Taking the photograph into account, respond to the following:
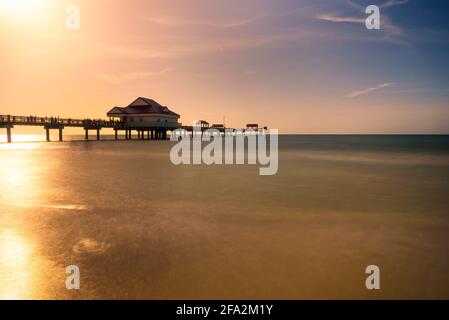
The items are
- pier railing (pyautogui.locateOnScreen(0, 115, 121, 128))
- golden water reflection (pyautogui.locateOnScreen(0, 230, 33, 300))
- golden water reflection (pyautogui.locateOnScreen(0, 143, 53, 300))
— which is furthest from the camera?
pier railing (pyautogui.locateOnScreen(0, 115, 121, 128))

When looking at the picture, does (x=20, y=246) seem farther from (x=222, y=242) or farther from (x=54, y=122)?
(x=54, y=122)

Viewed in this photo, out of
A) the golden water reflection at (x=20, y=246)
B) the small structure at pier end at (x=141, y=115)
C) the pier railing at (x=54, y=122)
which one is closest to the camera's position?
the golden water reflection at (x=20, y=246)

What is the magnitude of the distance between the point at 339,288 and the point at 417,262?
2056mm

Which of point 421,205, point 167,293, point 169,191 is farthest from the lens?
point 169,191

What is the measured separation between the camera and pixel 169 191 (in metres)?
12.9

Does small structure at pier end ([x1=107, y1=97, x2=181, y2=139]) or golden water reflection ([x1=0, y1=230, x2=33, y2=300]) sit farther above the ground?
small structure at pier end ([x1=107, y1=97, x2=181, y2=139])

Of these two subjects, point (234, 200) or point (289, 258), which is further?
point (234, 200)

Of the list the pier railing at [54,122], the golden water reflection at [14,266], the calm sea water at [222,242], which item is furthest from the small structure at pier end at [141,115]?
the golden water reflection at [14,266]

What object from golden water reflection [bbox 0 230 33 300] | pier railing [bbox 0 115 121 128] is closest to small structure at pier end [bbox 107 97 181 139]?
pier railing [bbox 0 115 121 128]

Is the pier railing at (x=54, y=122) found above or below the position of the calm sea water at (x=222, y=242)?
above

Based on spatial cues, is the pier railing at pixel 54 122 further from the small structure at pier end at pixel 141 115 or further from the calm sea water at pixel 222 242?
the calm sea water at pixel 222 242

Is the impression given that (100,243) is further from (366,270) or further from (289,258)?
(366,270)

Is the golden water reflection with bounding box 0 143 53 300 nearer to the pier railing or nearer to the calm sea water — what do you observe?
the calm sea water

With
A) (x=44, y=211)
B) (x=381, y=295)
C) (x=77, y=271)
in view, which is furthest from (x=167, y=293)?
(x=44, y=211)
